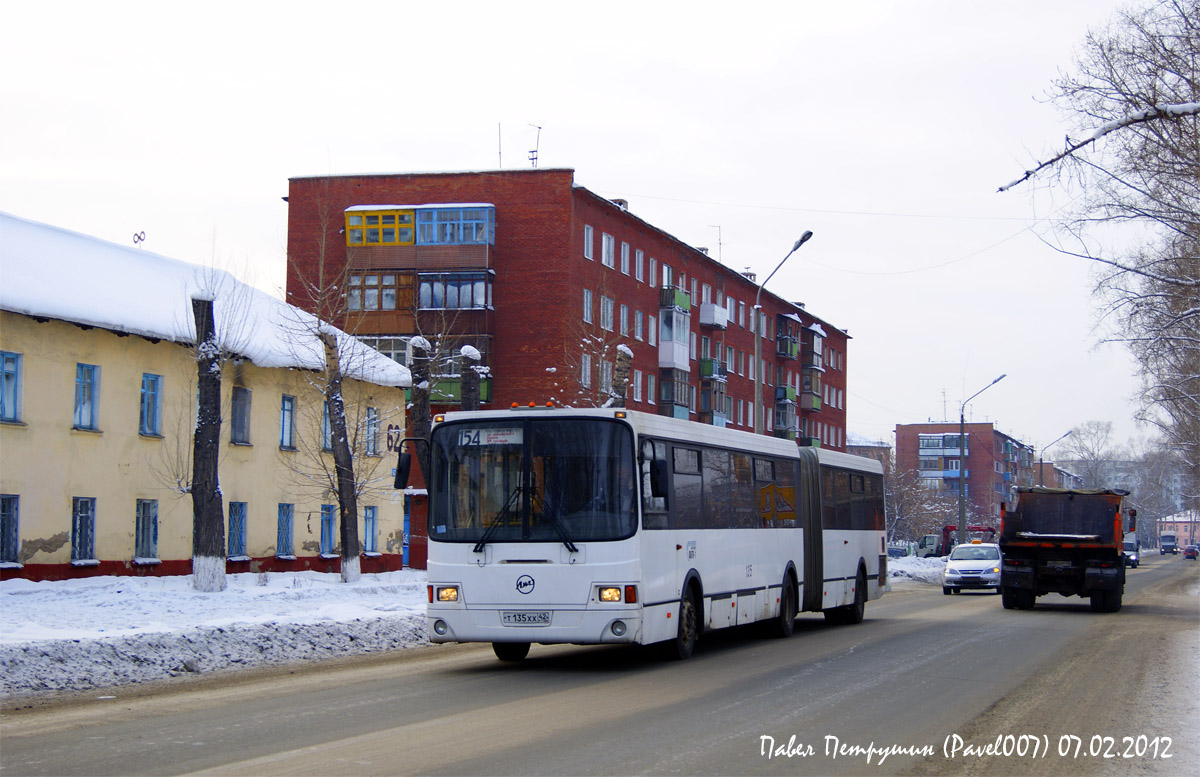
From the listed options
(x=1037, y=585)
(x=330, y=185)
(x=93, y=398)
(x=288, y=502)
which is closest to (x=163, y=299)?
(x=93, y=398)

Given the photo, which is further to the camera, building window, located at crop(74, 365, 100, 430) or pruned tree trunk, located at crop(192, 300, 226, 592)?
building window, located at crop(74, 365, 100, 430)

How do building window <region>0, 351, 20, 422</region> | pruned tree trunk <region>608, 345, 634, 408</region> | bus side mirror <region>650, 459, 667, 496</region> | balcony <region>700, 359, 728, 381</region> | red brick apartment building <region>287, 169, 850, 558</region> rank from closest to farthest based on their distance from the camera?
bus side mirror <region>650, 459, 667, 496</region> < building window <region>0, 351, 20, 422</region> < pruned tree trunk <region>608, 345, 634, 408</region> < red brick apartment building <region>287, 169, 850, 558</region> < balcony <region>700, 359, 728, 381</region>

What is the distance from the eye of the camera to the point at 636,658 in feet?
53.1

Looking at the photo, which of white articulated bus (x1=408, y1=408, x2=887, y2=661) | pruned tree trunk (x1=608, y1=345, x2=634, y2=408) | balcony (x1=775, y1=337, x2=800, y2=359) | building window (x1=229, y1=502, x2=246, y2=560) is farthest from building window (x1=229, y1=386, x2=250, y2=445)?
balcony (x1=775, y1=337, x2=800, y2=359)

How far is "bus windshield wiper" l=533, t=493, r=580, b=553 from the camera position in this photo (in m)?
14.2

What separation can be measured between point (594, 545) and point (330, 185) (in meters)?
51.5

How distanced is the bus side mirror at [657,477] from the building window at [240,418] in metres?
22.5

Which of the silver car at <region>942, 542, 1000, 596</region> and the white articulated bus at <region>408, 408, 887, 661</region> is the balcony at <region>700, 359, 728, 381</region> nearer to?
the silver car at <region>942, 542, 1000, 596</region>

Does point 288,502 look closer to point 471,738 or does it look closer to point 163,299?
point 163,299

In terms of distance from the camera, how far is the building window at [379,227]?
60.0 meters

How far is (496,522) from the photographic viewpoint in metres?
14.4

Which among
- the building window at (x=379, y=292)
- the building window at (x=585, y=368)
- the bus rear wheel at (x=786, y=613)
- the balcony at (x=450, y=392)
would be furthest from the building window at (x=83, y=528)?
the building window at (x=379, y=292)

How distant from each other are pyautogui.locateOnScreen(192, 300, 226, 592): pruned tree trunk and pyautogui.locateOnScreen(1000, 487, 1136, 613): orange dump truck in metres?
16.6

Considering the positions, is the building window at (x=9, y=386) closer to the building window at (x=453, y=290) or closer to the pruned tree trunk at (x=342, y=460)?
the pruned tree trunk at (x=342, y=460)
